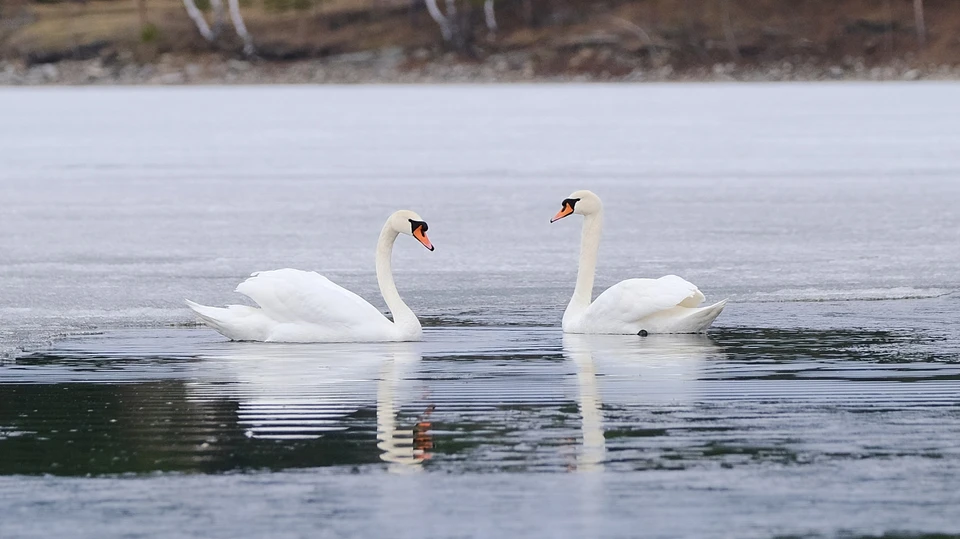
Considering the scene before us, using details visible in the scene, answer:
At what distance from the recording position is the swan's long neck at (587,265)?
980cm

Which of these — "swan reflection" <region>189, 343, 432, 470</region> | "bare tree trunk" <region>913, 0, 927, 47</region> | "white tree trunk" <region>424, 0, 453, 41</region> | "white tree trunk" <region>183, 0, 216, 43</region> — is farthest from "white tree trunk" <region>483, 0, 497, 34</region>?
"swan reflection" <region>189, 343, 432, 470</region>

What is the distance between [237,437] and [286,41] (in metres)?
77.5

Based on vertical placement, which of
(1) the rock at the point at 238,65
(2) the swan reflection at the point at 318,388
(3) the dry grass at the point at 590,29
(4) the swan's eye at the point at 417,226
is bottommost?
(2) the swan reflection at the point at 318,388

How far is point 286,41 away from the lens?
8275cm

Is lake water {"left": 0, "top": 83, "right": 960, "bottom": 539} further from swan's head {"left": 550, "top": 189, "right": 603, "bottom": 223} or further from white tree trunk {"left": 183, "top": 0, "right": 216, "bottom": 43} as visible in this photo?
white tree trunk {"left": 183, "top": 0, "right": 216, "bottom": 43}

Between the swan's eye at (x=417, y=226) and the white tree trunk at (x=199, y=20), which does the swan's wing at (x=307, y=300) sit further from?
the white tree trunk at (x=199, y=20)

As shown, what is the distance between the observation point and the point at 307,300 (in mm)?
9266

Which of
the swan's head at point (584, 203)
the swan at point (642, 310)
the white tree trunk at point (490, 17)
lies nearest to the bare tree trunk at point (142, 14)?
the white tree trunk at point (490, 17)

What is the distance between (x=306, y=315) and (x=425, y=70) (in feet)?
228

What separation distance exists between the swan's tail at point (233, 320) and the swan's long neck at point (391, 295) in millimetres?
719

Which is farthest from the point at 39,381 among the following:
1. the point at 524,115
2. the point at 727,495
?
the point at 524,115

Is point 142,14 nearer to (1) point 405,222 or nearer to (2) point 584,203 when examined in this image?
(2) point 584,203

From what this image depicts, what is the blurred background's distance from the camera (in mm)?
75500

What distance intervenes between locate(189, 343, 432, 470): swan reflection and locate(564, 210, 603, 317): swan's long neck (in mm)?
1071
